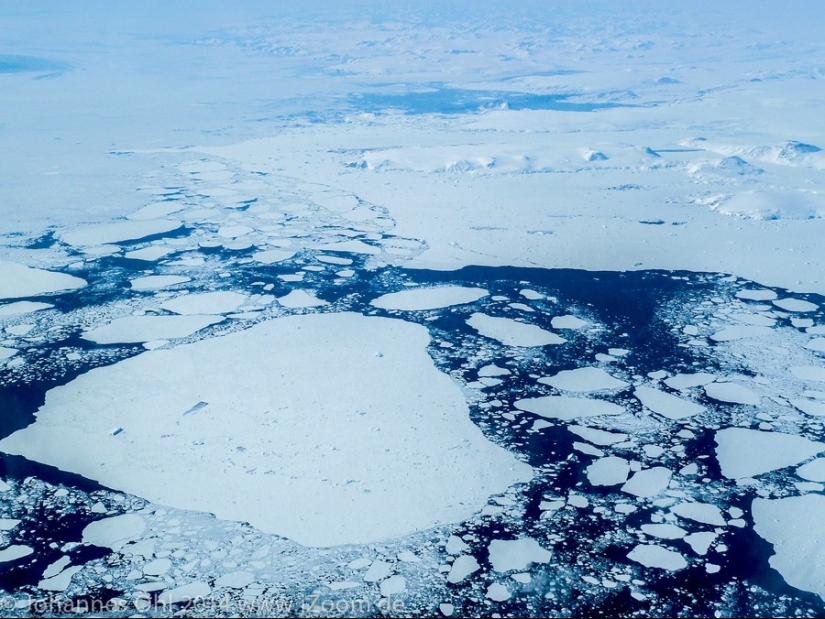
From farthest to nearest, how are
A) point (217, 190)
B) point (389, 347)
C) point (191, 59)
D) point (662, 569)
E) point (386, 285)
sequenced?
point (191, 59) < point (217, 190) < point (386, 285) < point (389, 347) < point (662, 569)

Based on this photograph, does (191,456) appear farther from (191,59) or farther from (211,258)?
(191,59)

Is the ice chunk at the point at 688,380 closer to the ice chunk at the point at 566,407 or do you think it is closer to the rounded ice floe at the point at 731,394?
the rounded ice floe at the point at 731,394

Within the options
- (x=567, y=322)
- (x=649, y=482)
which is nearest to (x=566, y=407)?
(x=649, y=482)

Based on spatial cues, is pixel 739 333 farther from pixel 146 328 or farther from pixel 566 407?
pixel 146 328

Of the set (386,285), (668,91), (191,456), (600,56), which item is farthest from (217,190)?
(600,56)

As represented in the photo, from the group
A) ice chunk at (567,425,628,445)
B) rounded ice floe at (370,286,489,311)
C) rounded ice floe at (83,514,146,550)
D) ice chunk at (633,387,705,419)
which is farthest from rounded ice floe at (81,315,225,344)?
ice chunk at (633,387,705,419)

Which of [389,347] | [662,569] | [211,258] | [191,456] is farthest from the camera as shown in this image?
[211,258]

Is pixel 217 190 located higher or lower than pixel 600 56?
lower

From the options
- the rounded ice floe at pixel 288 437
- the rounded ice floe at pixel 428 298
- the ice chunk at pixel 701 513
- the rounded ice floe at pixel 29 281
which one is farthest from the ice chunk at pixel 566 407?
the rounded ice floe at pixel 29 281
